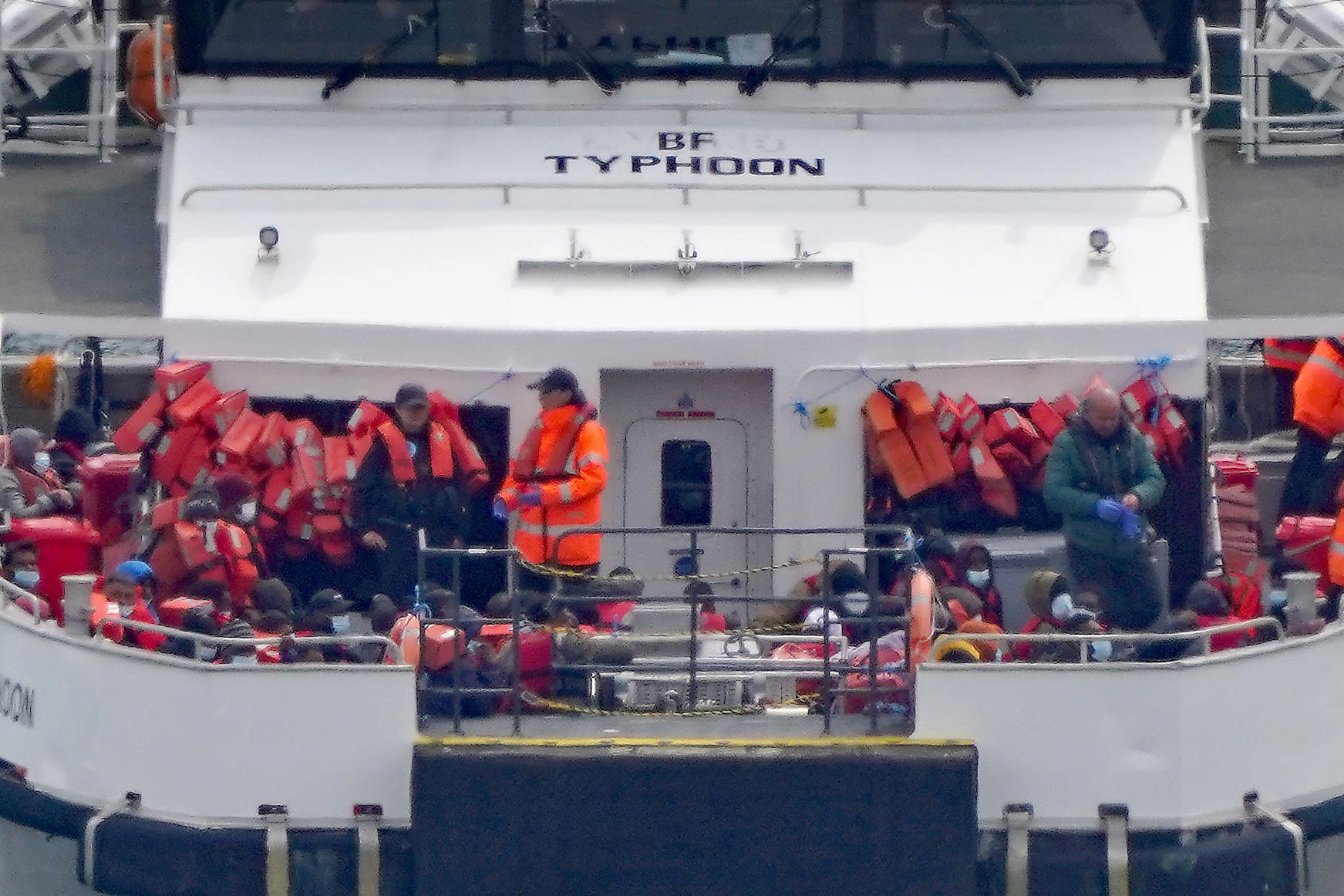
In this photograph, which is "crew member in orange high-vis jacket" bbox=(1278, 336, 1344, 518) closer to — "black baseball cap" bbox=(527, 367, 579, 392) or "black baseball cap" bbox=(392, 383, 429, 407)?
"black baseball cap" bbox=(527, 367, 579, 392)

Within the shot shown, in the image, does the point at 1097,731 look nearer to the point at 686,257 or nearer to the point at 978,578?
the point at 978,578

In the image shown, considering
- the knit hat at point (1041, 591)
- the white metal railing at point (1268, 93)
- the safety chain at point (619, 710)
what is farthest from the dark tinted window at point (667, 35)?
the safety chain at point (619, 710)

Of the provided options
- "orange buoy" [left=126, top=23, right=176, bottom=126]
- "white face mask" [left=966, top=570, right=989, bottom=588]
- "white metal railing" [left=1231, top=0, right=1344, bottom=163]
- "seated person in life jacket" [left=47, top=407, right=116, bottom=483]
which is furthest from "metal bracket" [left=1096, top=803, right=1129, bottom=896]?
"orange buoy" [left=126, top=23, right=176, bottom=126]

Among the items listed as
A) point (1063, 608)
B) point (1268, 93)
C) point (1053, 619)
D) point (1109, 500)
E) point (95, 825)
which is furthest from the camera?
point (1268, 93)

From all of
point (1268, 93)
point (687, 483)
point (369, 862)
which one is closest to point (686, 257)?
point (687, 483)

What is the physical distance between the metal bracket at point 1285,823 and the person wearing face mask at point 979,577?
1262mm

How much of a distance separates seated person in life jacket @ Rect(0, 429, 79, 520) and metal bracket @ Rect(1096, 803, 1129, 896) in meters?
4.53

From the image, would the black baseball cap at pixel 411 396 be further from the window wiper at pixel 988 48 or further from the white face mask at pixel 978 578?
the window wiper at pixel 988 48

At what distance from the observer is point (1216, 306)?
10695mm

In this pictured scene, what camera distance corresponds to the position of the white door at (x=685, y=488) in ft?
30.6

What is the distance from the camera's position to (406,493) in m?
9.09

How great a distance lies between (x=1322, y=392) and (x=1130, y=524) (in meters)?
1.53

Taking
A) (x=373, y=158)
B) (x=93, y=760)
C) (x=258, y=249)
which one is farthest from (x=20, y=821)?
(x=373, y=158)

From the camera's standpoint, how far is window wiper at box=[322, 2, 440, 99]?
1033 centimetres
